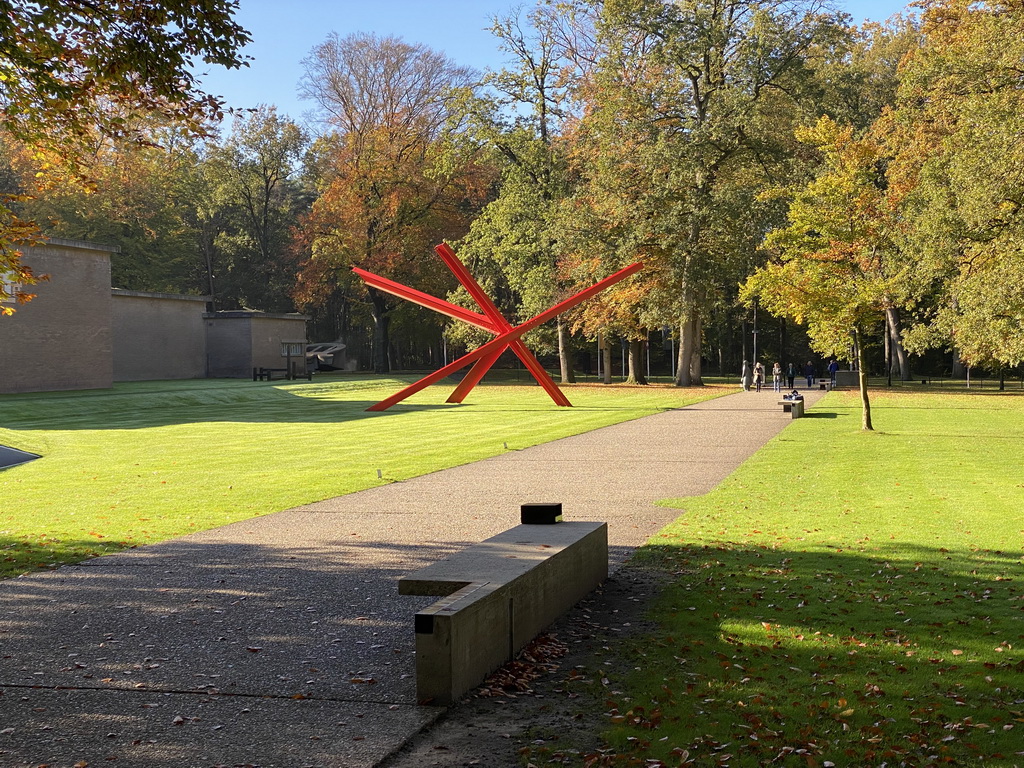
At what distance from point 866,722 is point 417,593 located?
2665 mm

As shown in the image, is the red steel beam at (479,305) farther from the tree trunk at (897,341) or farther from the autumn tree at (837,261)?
the tree trunk at (897,341)

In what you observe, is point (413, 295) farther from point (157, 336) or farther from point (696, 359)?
point (157, 336)

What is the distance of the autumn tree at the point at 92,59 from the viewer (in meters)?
9.12

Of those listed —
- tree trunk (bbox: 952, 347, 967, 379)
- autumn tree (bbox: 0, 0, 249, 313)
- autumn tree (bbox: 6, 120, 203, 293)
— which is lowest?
tree trunk (bbox: 952, 347, 967, 379)

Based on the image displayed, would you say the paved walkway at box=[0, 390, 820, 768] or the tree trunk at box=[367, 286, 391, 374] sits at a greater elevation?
the tree trunk at box=[367, 286, 391, 374]

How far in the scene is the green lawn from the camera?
1135cm

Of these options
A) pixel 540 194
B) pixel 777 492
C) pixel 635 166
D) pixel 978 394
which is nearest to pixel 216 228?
pixel 540 194

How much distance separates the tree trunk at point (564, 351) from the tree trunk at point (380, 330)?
14458mm

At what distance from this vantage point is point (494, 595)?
5.79 metres

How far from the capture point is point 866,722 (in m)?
5.01

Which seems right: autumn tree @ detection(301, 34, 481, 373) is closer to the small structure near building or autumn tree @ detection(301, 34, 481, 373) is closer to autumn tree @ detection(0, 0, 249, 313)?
the small structure near building

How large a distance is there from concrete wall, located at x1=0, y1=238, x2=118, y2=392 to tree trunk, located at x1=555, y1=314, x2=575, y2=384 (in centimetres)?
2195

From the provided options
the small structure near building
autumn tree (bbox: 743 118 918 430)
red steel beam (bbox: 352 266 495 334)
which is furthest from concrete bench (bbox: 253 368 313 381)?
autumn tree (bbox: 743 118 918 430)

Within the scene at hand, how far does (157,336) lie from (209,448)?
32.5 meters
